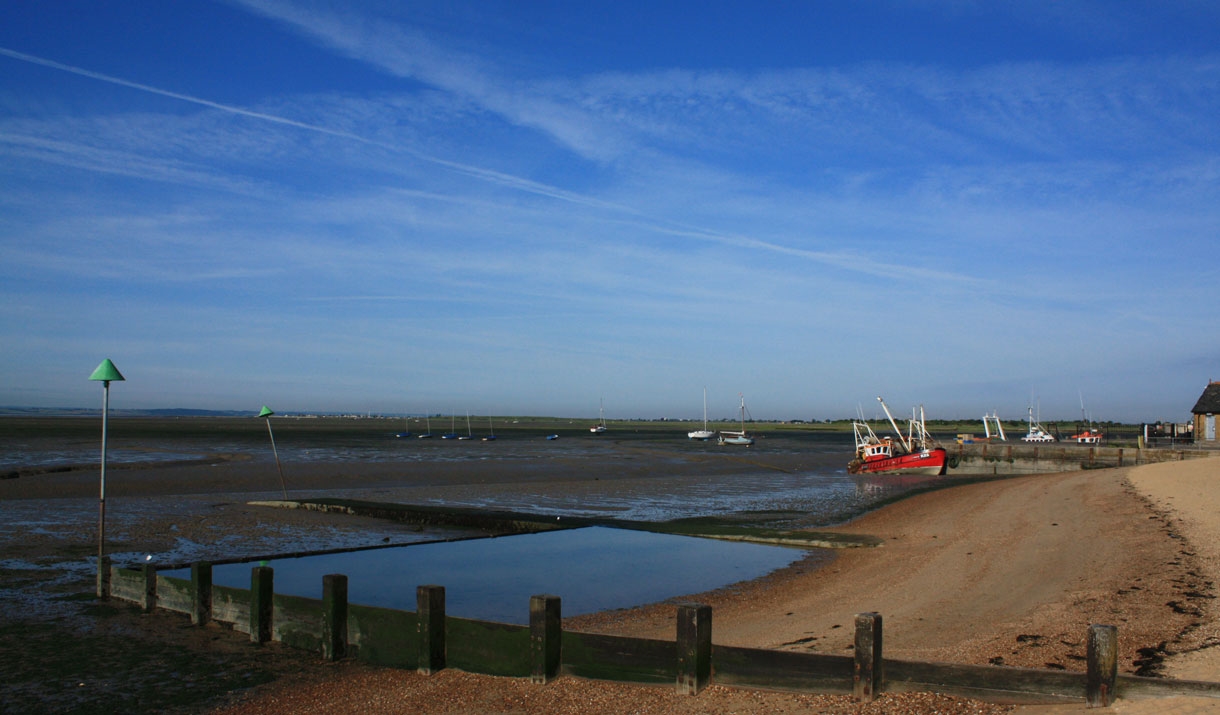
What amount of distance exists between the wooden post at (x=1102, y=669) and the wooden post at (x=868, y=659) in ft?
5.07

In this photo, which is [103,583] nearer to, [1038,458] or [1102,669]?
[1102,669]

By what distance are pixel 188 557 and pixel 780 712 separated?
15010 millimetres

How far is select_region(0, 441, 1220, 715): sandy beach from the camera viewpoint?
8.23 metres

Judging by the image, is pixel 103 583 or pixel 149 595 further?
pixel 103 583

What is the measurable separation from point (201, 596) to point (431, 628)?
459 cm

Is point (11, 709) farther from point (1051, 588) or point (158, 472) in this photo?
point (158, 472)

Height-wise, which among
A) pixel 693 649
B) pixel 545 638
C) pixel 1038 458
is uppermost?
pixel 693 649

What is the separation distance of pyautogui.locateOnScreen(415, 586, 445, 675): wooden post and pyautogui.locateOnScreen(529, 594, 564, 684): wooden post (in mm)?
1241

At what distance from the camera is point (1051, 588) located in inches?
525

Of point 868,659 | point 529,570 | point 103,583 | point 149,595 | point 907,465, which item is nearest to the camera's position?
point 868,659

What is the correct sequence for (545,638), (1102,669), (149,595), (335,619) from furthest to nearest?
(149,595) → (335,619) → (545,638) → (1102,669)

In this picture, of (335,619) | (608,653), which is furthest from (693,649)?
(335,619)

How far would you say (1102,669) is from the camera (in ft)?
21.6

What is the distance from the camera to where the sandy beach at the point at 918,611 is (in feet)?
27.0
